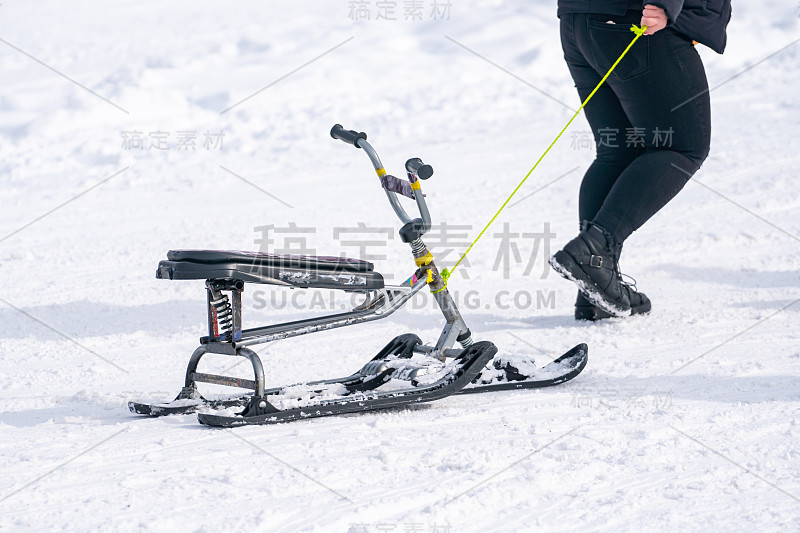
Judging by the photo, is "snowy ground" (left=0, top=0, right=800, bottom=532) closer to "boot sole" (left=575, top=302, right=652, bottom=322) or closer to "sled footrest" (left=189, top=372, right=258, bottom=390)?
"boot sole" (left=575, top=302, right=652, bottom=322)

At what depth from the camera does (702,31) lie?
3.57 m

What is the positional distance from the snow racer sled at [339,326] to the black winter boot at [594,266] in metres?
0.59

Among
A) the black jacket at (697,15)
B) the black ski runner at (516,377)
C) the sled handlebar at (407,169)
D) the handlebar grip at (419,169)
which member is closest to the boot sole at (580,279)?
the black ski runner at (516,377)

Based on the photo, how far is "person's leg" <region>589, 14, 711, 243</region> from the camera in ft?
11.7

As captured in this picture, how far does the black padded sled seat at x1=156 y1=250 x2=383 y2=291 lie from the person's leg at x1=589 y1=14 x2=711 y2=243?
1.44 metres

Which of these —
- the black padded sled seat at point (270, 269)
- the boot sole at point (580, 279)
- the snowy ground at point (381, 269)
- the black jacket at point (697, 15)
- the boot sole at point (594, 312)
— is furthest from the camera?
the boot sole at point (594, 312)

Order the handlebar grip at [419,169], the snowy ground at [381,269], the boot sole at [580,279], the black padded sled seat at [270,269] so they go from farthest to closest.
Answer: the boot sole at [580,279], the handlebar grip at [419,169], the black padded sled seat at [270,269], the snowy ground at [381,269]

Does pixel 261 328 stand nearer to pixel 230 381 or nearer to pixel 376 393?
pixel 230 381

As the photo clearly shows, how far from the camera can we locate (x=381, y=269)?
521cm

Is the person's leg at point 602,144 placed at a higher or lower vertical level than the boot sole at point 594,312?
higher

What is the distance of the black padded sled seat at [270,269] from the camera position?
2.47 m

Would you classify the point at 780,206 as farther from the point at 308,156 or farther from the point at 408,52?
the point at 408,52

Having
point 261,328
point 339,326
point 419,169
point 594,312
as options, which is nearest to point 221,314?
point 261,328

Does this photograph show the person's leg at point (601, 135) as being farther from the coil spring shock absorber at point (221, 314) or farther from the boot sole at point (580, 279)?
the coil spring shock absorber at point (221, 314)
